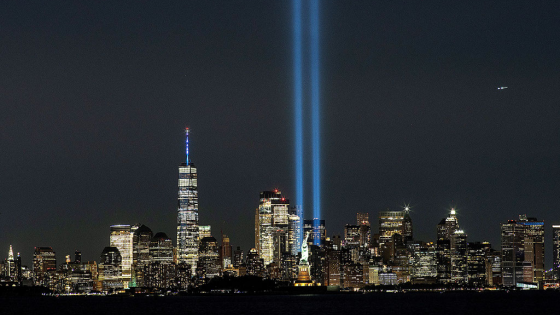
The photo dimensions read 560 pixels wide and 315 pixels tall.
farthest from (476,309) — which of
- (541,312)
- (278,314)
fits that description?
(278,314)

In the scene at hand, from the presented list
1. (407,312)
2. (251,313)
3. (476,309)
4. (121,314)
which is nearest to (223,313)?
(251,313)

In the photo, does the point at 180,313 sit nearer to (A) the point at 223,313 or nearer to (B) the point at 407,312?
(A) the point at 223,313

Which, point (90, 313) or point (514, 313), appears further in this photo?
point (90, 313)

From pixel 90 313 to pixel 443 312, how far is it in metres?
69.9

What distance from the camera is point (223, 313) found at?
183250 mm

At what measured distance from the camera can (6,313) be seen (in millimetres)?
185125

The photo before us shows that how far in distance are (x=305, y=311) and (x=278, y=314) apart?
12.1 meters

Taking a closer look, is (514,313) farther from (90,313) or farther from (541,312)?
(90,313)

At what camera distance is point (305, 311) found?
184875mm

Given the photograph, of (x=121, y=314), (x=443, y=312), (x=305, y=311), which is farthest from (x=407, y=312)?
(x=121, y=314)

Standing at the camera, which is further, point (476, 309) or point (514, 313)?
point (476, 309)

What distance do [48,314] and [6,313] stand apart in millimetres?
8428

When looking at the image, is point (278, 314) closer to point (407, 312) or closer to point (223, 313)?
point (223, 313)

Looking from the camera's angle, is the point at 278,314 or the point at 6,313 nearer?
the point at 278,314
